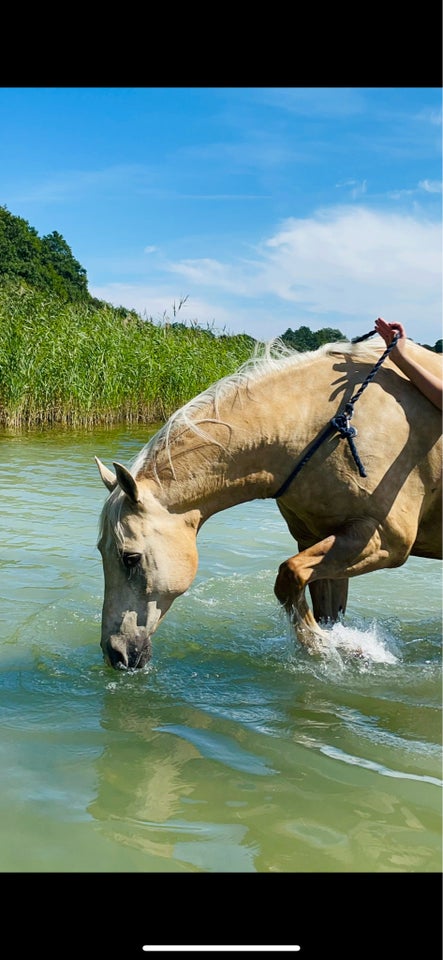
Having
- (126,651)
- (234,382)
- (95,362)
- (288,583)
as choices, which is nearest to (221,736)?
(126,651)

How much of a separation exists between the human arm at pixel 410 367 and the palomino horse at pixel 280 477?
10 cm

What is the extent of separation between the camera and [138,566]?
13.1ft

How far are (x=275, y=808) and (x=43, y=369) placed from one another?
1377 cm

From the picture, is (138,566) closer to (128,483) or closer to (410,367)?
(128,483)

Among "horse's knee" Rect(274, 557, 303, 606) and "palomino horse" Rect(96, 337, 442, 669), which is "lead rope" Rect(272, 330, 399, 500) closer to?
"palomino horse" Rect(96, 337, 442, 669)

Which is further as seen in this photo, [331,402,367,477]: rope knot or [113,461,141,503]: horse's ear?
[331,402,367,477]: rope knot

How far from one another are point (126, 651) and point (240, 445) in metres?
1.10

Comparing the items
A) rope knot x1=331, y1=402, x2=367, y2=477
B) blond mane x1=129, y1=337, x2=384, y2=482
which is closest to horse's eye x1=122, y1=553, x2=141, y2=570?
blond mane x1=129, y1=337, x2=384, y2=482

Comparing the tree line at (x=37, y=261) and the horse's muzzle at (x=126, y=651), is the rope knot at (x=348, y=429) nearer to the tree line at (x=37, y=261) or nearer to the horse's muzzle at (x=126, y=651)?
the horse's muzzle at (x=126, y=651)

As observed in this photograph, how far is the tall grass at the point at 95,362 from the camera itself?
16078 mm

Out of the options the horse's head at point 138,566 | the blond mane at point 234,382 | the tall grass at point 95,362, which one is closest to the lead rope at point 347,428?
the blond mane at point 234,382

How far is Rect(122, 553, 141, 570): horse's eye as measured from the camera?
3959mm

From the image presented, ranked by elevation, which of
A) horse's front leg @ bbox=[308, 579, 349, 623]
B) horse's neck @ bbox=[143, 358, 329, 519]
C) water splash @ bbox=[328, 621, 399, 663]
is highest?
horse's neck @ bbox=[143, 358, 329, 519]
